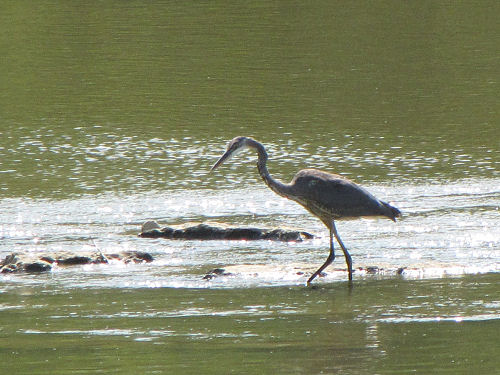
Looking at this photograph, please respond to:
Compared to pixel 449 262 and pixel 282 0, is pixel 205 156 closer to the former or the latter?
pixel 449 262

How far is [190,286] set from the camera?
373 inches

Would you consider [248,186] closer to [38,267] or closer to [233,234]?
[233,234]

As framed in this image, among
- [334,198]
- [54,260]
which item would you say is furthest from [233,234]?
[54,260]

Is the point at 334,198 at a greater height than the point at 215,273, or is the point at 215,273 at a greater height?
the point at 334,198

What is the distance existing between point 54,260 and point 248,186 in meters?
3.87

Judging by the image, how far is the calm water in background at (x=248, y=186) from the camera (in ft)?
24.8

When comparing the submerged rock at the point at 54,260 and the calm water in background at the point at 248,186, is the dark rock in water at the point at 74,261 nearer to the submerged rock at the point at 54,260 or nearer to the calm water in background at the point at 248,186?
the submerged rock at the point at 54,260

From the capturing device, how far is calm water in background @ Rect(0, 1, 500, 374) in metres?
7.57

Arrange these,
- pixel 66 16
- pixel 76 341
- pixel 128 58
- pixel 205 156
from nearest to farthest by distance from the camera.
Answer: pixel 76 341, pixel 205 156, pixel 128 58, pixel 66 16

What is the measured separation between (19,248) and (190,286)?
233 cm

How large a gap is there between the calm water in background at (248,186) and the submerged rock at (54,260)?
0.50 feet

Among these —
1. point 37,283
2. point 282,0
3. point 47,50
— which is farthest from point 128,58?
point 37,283

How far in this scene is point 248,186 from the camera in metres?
13.7

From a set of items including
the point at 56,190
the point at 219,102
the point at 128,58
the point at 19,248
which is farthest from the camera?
the point at 128,58
